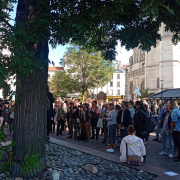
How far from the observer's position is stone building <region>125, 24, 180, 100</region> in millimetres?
54562

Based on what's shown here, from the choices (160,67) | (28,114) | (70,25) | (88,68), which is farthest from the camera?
(160,67)

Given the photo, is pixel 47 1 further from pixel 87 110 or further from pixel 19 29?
pixel 87 110

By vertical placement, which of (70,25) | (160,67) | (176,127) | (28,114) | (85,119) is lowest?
(85,119)

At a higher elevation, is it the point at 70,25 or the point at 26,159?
the point at 70,25

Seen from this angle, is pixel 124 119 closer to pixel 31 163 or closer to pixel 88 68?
pixel 31 163

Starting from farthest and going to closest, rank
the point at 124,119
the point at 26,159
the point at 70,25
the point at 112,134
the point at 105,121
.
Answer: the point at 105,121 → the point at 124,119 → the point at 112,134 → the point at 26,159 → the point at 70,25

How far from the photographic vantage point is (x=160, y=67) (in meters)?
56.2

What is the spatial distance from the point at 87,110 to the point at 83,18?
19.6 ft

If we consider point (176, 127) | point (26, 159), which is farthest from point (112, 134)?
point (26, 159)

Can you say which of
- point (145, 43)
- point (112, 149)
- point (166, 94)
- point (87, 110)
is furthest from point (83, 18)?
point (166, 94)

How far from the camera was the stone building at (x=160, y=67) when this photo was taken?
179 feet

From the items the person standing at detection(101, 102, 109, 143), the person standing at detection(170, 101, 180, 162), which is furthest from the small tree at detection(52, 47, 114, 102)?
the person standing at detection(170, 101, 180, 162)

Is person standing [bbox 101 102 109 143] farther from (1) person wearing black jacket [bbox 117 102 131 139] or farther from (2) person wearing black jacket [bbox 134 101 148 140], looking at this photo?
A: (2) person wearing black jacket [bbox 134 101 148 140]

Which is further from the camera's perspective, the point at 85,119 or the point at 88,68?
the point at 88,68
